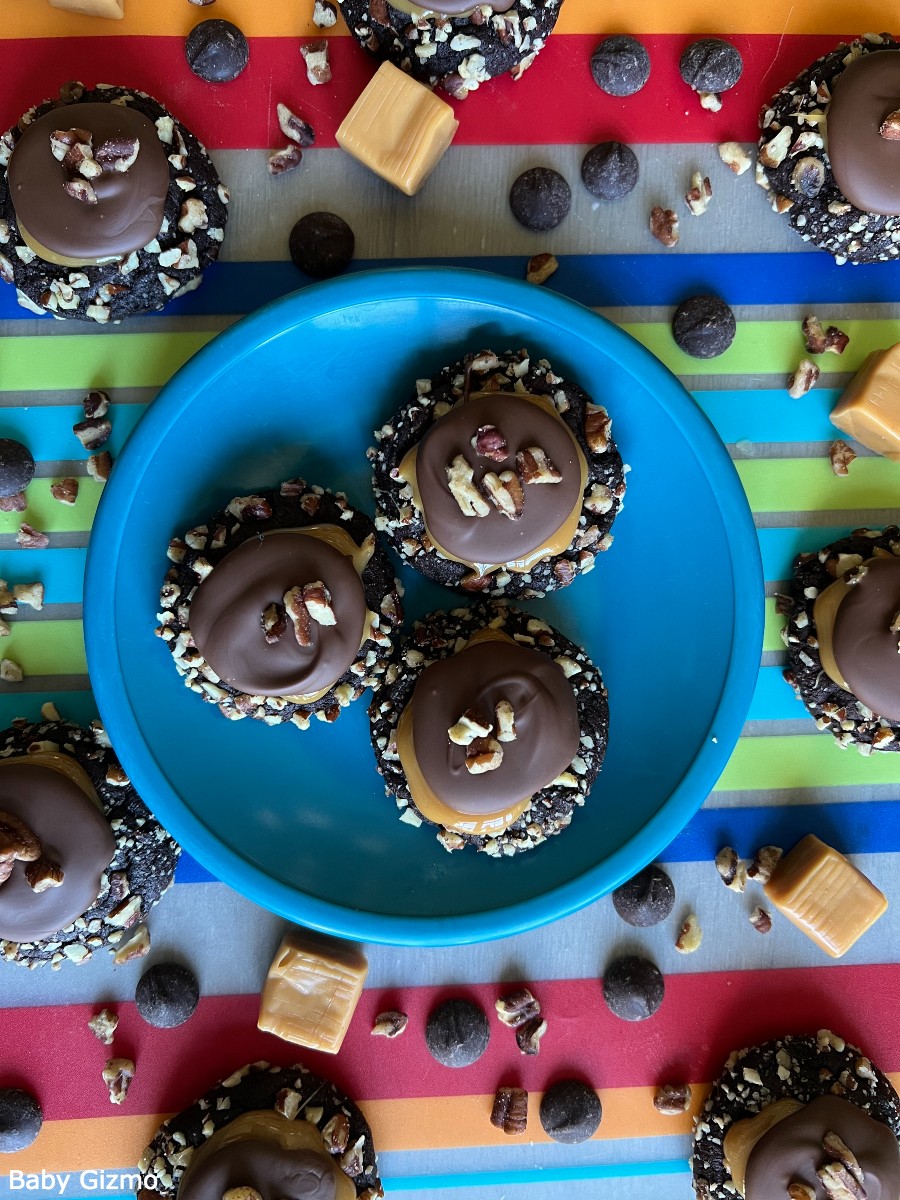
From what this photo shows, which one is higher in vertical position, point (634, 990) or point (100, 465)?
point (100, 465)

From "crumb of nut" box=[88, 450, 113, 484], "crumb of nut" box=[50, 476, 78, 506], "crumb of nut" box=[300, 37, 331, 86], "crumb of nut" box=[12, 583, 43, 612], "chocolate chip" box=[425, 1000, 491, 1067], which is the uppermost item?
"crumb of nut" box=[300, 37, 331, 86]

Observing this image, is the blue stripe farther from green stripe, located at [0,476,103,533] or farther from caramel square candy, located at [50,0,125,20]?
caramel square candy, located at [50,0,125,20]

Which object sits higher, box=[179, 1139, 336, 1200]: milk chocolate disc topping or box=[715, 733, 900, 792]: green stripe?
box=[715, 733, 900, 792]: green stripe

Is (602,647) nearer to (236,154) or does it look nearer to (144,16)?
(236,154)

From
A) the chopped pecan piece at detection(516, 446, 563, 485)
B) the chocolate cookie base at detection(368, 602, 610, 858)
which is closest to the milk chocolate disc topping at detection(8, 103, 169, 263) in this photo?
the chopped pecan piece at detection(516, 446, 563, 485)

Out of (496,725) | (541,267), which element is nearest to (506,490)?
(496,725)

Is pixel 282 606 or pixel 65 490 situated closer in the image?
pixel 282 606

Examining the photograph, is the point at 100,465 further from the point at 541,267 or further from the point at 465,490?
the point at 541,267

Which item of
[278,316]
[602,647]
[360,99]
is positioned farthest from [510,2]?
Result: [602,647]
